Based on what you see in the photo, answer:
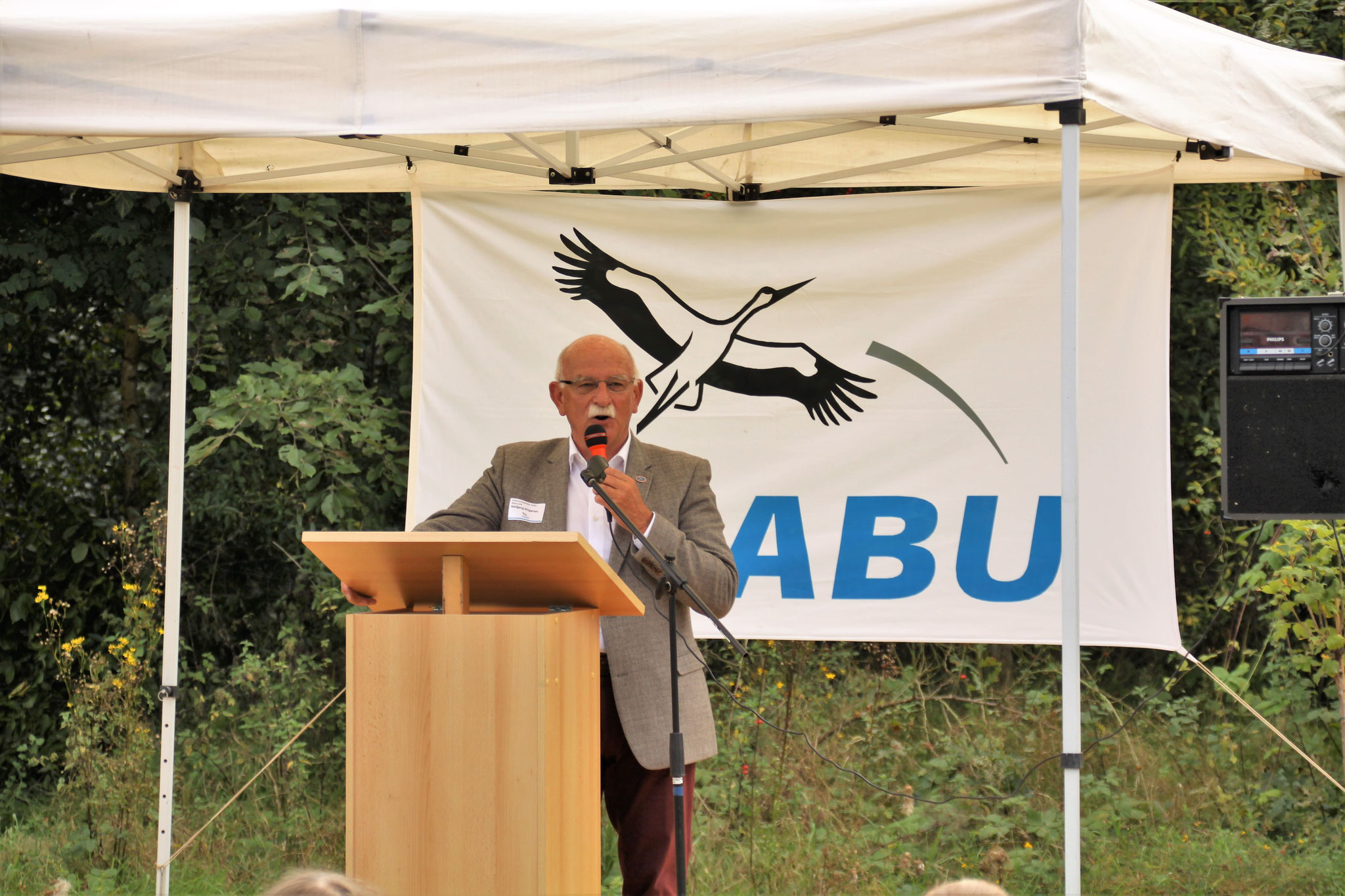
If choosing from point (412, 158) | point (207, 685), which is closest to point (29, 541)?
point (207, 685)

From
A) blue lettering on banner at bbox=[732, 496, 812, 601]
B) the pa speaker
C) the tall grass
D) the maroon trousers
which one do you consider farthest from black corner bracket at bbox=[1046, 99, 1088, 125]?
the tall grass

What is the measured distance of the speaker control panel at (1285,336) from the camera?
3232 millimetres

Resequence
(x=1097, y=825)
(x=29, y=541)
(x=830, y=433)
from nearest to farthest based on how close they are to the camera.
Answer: (x=830, y=433) < (x=1097, y=825) < (x=29, y=541)

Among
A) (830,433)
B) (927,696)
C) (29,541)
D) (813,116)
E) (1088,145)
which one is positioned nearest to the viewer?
(813,116)

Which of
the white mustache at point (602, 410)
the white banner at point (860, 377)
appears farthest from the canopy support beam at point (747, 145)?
the white mustache at point (602, 410)

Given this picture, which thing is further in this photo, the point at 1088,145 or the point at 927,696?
the point at 927,696

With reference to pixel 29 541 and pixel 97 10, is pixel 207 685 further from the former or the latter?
pixel 97 10

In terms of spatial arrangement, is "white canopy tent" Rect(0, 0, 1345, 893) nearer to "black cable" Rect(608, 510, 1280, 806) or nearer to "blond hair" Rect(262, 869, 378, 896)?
"black cable" Rect(608, 510, 1280, 806)

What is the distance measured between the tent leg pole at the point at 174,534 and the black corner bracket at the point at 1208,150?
295cm

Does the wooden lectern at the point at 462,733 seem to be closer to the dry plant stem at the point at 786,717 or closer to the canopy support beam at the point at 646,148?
the canopy support beam at the point at 646,148

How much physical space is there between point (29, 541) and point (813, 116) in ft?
17.3

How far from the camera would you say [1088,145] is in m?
4.13

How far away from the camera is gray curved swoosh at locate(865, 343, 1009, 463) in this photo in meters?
4.36

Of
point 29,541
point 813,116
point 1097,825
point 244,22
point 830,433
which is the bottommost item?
point 1097,825
